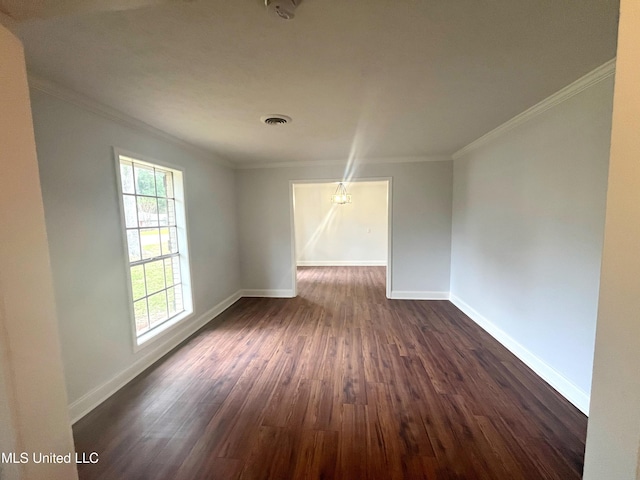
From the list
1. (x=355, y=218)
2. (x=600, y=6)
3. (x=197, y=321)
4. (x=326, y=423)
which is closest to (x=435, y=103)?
(x=600, y=6)

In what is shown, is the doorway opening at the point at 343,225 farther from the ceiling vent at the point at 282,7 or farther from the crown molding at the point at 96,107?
the ceiling vent at the point at 282,7

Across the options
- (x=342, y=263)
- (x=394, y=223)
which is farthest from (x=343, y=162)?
(x=342, y=263)

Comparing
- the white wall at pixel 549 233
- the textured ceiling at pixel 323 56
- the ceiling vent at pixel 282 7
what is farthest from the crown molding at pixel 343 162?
the ceiling vent at pixel 282 7

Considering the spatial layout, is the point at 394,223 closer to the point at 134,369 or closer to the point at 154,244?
the point at 154,244

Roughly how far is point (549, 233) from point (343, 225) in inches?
217

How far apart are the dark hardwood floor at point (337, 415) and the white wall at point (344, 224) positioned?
4453 mm

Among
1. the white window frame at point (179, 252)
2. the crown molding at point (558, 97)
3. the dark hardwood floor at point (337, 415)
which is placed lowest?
the dark hardwood floor at point (337, 415)

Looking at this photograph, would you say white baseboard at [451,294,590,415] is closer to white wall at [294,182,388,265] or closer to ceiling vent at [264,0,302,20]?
ceiling vent at [264,0,302,20]

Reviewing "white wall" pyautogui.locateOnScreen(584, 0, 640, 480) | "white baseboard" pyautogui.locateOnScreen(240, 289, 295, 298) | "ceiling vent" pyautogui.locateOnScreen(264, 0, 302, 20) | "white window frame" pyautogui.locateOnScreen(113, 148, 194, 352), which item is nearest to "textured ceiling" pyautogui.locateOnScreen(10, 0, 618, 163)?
"ceiling vent" pyautogui.locateOnScreen(264, 0, 302, 20)

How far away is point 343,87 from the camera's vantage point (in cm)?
180

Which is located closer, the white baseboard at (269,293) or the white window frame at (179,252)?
the white window frame at (179,252)

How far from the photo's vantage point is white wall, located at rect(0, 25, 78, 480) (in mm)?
738

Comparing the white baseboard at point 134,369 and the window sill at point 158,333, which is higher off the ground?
the window sill at point 158,333

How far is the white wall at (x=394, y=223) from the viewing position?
13.8ft
